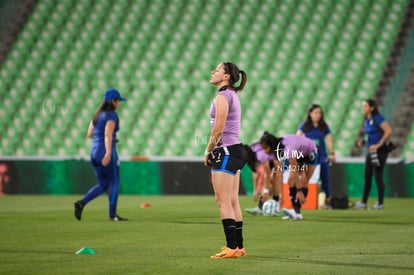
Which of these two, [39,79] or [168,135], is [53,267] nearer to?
[168,135]

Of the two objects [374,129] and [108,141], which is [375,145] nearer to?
[374,129]

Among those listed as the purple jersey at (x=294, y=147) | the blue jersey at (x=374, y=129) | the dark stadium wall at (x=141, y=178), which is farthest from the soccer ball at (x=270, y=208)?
the dark stadium wall at (x=141, y=178)

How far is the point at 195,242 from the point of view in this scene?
1035cm

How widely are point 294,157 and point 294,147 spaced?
16 cm

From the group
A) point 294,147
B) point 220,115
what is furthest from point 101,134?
point 220,115

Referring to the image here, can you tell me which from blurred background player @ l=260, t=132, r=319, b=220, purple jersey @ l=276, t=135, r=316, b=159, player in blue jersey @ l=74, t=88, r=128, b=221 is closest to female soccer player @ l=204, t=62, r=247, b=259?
player in blue jersey @ l=74, t=88, r=128, b=221

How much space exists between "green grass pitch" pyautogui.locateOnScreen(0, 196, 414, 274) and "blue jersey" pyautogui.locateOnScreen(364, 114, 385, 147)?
1.69 metres

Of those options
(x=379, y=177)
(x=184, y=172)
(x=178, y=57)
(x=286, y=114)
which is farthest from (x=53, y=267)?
(x=178, y=57)

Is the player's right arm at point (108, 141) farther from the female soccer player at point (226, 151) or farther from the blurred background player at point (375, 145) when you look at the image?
the blurred background player at point (375, 145)

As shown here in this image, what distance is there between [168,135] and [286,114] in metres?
3.44

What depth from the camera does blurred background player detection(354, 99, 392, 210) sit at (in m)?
17.6

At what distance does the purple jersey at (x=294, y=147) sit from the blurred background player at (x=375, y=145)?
3208 mm

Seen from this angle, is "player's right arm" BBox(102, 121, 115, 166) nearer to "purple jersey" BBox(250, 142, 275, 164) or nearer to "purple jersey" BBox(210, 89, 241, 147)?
"purple jersey" BBox(250, 142, 275, 164)

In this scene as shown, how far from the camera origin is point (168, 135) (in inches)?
1035
